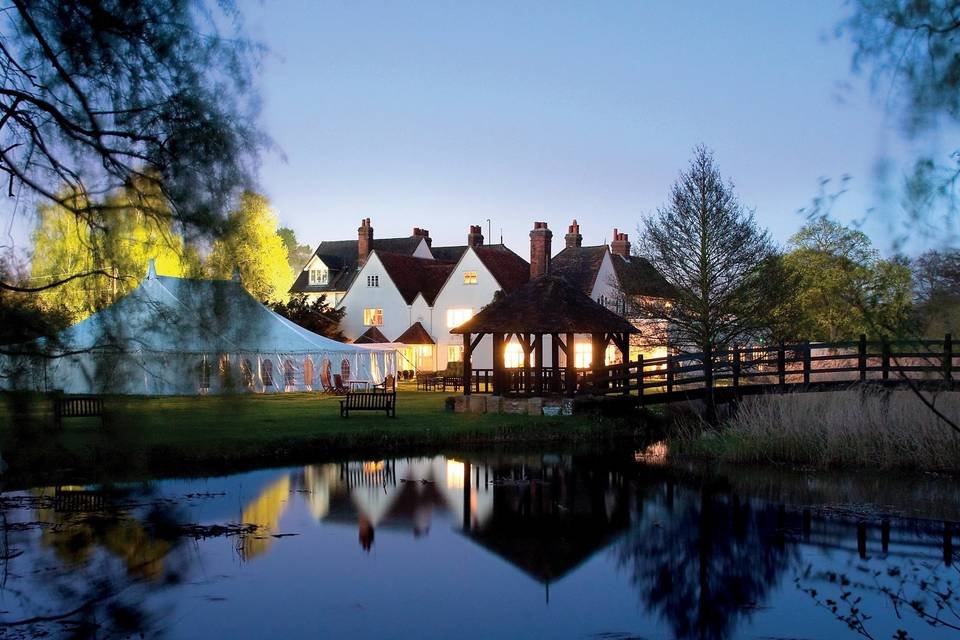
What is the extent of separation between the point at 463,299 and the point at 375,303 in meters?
5.14

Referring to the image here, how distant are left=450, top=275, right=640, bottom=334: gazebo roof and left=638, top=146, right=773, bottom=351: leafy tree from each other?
1967 mm

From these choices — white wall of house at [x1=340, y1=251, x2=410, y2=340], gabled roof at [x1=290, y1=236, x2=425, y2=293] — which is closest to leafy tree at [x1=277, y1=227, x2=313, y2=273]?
gabled roof at [x1=290, y1=236, x2=425, y2=293]

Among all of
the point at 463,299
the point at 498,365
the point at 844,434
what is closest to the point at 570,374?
the point at 498,365

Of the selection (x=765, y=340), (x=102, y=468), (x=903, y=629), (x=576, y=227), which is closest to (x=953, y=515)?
(x=903, y=629)

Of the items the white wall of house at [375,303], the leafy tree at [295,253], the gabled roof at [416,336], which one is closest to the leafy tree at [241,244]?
the gabled roof at [416,336]

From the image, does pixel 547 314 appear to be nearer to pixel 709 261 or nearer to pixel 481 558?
pixel 709 261

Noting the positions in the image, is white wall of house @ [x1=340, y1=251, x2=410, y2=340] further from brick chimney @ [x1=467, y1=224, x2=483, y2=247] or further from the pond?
the pond

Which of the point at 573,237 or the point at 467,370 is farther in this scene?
the point at 573,237

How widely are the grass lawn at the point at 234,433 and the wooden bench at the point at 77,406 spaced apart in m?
0.08

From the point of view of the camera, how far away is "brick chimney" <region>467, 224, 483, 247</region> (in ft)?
157

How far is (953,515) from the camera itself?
42.5 feet

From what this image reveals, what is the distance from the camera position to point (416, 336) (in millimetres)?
46219

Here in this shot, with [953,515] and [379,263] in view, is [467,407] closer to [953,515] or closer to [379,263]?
[953,515]

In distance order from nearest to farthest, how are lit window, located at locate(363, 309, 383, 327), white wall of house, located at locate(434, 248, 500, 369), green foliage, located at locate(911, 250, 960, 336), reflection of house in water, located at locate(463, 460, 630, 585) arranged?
green foliage, located at locate(911, 250, 960, 336) < reflection of house in water, located at locate(463, 460, 630, 585) < white wall of house, located at locate(434, 248, 500, 369) < lit window, located at locate(363, 309, 383, 327)
